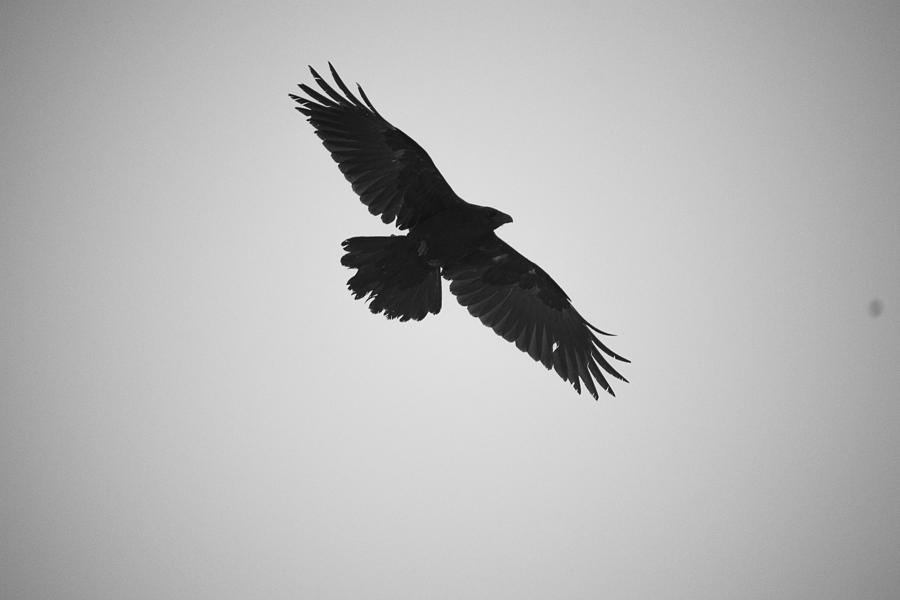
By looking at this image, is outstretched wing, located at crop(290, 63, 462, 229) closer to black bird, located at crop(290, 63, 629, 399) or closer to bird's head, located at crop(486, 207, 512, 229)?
black bird, located at crop(290, 63, 629, 399)

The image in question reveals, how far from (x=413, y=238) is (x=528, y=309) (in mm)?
2228

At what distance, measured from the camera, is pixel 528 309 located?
9.59m

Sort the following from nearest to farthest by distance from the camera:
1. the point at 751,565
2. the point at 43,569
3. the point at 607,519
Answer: the point at 43,569 < the point at 751,565 < the point at 607,519

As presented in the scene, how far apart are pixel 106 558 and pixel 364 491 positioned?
79272mm

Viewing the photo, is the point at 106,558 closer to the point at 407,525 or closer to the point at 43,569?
the point at 43,569

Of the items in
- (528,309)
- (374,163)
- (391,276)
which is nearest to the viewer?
(391,276)

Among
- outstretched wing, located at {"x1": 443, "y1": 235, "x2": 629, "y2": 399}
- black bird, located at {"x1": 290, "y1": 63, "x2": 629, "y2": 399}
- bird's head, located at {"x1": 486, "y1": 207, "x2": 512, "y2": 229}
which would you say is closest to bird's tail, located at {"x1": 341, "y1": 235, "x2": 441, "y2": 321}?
black bird, located at {"x1": 290, "y1": 63, "x2": 629, "y2": 399}

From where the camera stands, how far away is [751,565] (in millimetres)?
77688

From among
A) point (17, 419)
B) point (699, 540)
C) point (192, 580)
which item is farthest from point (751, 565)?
point (17, 419)

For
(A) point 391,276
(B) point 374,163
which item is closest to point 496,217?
(A) point 391,276

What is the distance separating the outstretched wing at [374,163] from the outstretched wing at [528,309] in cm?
97

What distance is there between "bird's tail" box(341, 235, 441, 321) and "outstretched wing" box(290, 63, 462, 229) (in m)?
0.53

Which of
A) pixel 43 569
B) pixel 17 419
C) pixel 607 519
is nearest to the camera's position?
pixel 43 569

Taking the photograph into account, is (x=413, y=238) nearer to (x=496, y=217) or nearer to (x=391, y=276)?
(x=391, y=276)
